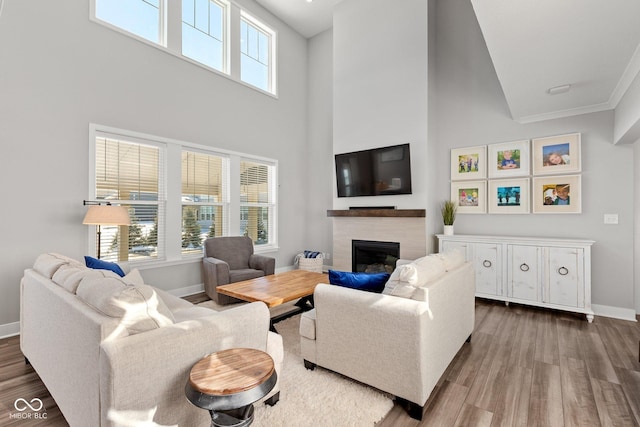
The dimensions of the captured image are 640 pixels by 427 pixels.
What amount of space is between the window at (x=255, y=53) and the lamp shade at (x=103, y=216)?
10.4 feet

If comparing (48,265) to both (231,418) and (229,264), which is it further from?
(229,264)

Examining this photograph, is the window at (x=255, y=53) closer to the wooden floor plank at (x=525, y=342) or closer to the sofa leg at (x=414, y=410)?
the sofa leg at (x=414, y=410)

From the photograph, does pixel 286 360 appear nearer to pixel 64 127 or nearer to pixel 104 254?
pixel 104 254

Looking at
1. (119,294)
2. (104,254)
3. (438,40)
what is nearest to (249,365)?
(119,294)

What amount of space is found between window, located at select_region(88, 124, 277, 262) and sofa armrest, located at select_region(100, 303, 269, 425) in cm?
284

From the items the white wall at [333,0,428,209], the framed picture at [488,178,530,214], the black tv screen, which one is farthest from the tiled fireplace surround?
the framed picture at [488,178,530,214]

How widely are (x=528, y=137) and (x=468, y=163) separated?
2.55 ft

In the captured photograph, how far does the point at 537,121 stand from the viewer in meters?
3.89

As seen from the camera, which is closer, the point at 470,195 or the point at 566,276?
the point at 566,276

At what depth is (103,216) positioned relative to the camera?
3.00 meters

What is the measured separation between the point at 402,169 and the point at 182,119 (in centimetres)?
325

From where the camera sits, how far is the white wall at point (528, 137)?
341cm

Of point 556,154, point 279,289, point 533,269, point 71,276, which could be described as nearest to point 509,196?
point 556,154

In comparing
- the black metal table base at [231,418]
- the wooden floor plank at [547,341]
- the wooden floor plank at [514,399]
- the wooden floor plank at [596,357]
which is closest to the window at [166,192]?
the black metal table base at [231,418]
